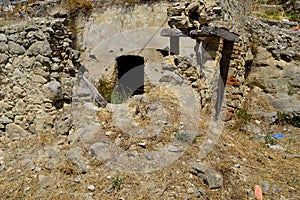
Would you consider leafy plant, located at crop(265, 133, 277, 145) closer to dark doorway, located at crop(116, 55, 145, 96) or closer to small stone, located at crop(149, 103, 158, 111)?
small stone, located at crop(149, 103, 158, 111)

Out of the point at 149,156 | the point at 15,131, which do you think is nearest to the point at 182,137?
the point at 149,156

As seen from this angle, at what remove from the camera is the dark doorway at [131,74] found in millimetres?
7083

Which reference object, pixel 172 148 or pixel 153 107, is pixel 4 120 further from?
pixel 172 148

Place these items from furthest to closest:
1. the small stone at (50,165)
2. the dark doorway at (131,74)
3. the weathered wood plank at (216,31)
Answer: the dark doorway at (131,74)
the weathered wood plank at (216,31)
the small stone at (50,165)

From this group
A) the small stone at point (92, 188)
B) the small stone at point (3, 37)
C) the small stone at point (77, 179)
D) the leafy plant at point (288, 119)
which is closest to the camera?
the small stone at point (92, 188)

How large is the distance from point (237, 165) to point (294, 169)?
0.91 meters

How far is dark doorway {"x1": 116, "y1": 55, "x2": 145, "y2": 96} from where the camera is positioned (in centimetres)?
708

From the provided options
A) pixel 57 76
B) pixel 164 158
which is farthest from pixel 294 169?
pixel 57 76

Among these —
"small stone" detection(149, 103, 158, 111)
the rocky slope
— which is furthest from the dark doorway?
"small stone" detection(149, 103, 158, 111)

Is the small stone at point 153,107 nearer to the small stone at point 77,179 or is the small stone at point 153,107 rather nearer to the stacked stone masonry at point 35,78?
the stacked stone masonry at point 35,78

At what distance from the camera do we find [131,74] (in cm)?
785

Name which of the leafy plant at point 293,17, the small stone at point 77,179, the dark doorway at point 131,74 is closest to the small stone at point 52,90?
the small stone at point 77,179

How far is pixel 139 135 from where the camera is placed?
3.38 metres

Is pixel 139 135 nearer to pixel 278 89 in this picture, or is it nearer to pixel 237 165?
pixel 237 165
